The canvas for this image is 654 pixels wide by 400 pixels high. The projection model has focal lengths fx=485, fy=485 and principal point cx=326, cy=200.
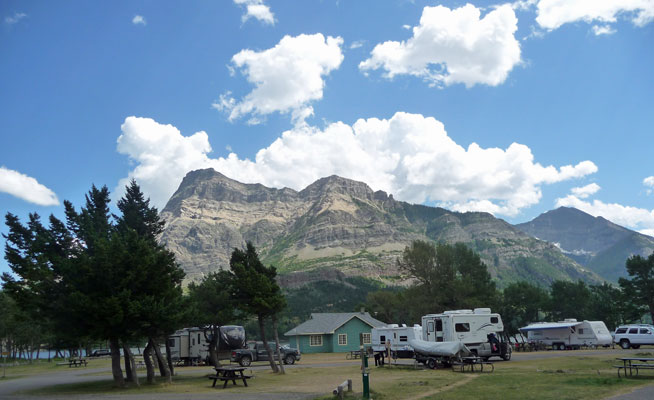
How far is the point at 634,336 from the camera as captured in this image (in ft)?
123

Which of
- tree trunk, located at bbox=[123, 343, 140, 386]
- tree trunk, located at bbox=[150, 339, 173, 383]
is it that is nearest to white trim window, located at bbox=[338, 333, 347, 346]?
tree trunk, located at bbox=[150, 339, 173, 383]

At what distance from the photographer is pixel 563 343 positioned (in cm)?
4422

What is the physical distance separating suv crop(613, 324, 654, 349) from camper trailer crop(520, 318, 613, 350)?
5.36 feet

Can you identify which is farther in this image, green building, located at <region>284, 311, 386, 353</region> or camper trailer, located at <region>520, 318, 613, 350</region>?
green building, located at <region>284, 311, 386, 353</region>

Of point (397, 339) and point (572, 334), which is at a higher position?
point (397, 339)

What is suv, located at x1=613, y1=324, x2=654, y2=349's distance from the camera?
1426 inches

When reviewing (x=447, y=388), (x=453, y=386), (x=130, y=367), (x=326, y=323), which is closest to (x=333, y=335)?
(x=326, y=323)

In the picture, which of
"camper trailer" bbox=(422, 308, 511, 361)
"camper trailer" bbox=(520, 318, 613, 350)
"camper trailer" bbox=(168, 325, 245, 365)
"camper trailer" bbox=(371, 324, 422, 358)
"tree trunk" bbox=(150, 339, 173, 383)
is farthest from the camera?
"camper trailer" bbox=(520, 318, 613, 350)

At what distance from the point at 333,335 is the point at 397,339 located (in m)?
22.0

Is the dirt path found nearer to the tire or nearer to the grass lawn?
the grass lawn

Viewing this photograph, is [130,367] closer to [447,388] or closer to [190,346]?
[447,388]

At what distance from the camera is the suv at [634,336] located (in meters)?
36.2

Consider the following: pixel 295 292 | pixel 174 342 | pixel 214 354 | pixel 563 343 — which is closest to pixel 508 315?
pixel 563 343

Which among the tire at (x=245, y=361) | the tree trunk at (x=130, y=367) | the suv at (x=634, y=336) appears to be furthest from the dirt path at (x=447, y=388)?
the suv at (x=634, y=336)
